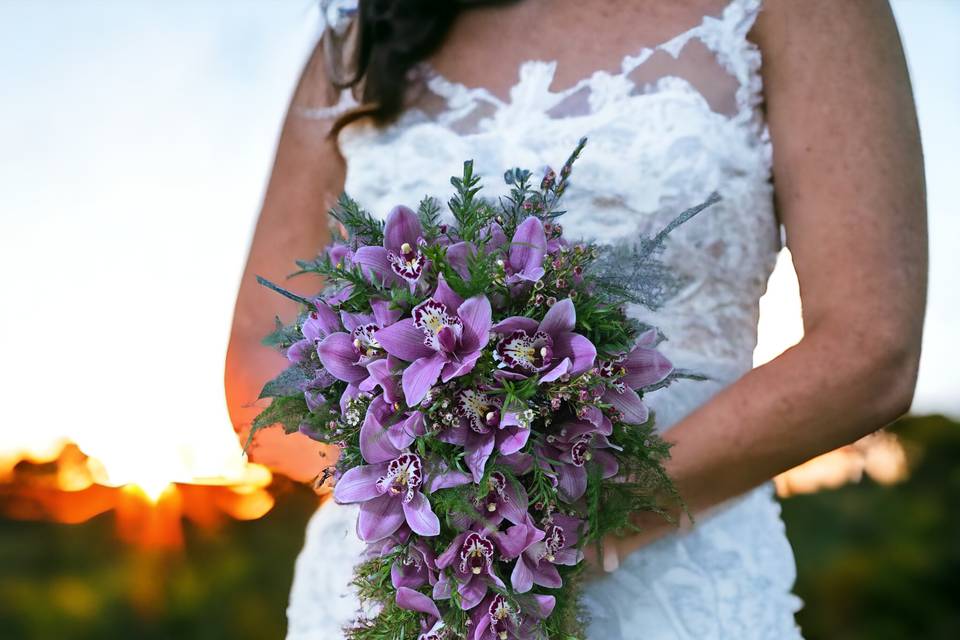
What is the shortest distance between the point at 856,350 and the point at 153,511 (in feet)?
9.17

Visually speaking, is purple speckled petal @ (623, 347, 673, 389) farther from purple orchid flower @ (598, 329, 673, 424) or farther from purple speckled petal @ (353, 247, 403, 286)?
purple speckled petal @ (353, 247, 403, 286)

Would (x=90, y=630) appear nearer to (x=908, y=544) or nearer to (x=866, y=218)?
(x=866, y=218)

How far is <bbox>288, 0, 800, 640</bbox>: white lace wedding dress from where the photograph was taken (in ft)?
4.82

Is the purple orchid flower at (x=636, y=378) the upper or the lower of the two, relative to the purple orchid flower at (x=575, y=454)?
upper

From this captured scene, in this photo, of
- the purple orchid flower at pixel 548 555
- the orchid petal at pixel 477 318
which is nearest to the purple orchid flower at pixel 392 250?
the orchid petal at pixel 477 318

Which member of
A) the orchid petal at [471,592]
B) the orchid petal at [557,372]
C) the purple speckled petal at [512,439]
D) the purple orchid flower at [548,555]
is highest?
the orchid petal at [557,372]

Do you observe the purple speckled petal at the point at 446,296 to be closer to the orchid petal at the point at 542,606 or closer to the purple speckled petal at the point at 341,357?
the purple speckled petal at the point at 341,357

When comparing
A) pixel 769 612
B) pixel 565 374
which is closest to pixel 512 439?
pixel 565 374

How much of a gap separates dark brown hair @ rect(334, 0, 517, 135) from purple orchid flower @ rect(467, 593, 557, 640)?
1.09 metres

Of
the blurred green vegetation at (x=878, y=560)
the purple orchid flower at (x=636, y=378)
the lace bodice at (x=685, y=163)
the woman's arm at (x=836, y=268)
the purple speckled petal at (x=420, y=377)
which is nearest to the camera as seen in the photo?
the purple speckled petal at (x=420, y=377)

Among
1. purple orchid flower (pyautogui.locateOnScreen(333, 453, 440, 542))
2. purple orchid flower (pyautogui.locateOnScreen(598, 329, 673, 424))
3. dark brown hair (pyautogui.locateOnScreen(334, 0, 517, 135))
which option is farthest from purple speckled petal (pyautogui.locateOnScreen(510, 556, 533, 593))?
dark brown hair (pyautogui.locateOnScreen(334, 0, 517, 135))

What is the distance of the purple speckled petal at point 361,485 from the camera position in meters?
1.06

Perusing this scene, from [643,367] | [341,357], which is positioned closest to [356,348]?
[341,357]

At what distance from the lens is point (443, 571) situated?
1069mm
